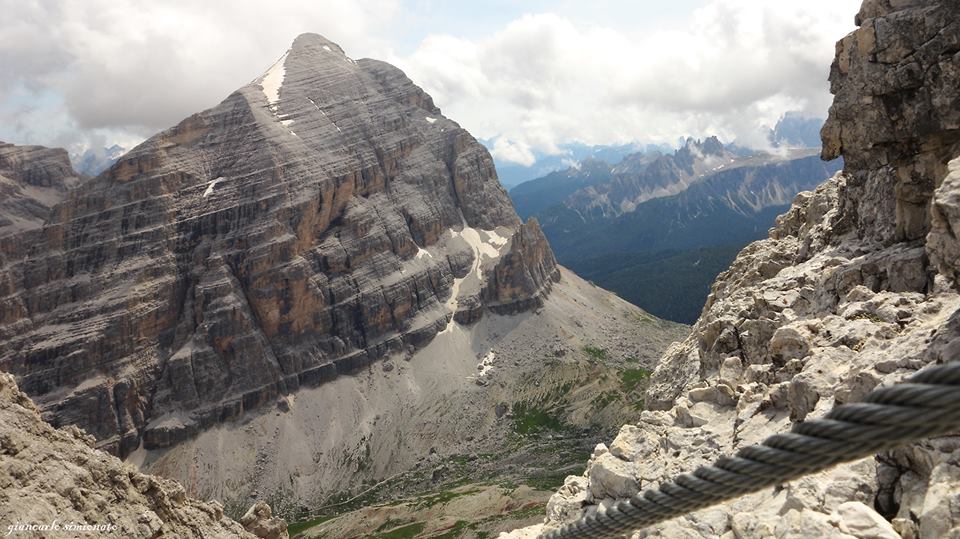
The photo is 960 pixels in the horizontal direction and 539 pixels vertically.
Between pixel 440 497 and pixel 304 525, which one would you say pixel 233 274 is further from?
pixel 440 497

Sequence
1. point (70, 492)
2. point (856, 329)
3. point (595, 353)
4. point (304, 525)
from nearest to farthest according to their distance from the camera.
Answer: point (856, 329)
point (70, 492)
point (304, 525)
point (595, 353)

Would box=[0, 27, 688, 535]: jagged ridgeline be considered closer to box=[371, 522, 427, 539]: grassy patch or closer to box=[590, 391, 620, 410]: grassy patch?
box=[590, 391, 620, 410]: grassy patch

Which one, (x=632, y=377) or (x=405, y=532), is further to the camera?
(x=632, y=377)

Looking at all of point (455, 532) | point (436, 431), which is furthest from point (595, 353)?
point (455, 532)

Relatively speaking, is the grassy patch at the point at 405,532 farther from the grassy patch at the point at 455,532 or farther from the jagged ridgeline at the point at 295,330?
the grassy patch at the point at 455,532

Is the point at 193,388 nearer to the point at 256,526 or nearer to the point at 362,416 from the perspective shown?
the point at 362,416

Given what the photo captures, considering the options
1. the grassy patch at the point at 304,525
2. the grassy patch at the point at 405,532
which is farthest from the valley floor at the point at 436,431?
the grassy patch at the point at 405,532
